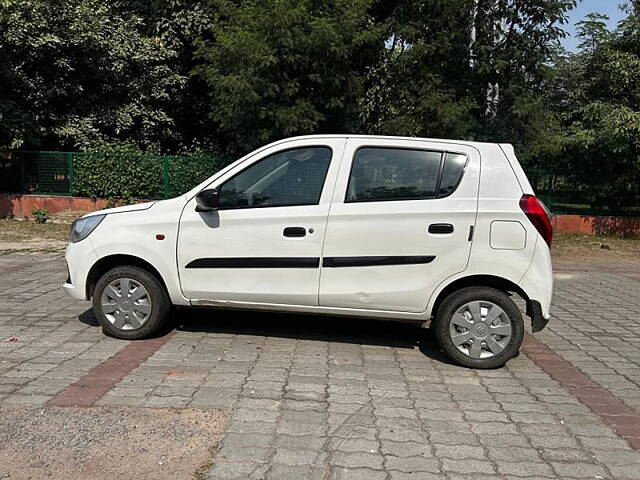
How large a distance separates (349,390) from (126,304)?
2.21 meters

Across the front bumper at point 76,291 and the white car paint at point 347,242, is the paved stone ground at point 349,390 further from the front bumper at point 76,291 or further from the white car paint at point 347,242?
the white car paint at point 347,242

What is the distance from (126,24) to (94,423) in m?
14.2

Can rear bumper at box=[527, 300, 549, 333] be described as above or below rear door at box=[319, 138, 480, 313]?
below

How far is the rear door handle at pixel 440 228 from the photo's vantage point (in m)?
4.52

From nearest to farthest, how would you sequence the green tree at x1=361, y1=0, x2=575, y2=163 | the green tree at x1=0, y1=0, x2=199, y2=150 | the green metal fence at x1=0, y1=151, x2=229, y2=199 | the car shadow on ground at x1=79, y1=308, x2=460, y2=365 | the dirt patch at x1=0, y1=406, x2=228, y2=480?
the dirt patch at x1=0, y1=406, x2=228, y2=480
the car shadow on ground at x1=79, y1=308, x2=460, y2=365
the green tree at x1=361, y1=0, x2=575, y2=163
the green tree at x1=0, y1=0, x2=199, y2=150
the green metal fence at x1=0, y1=151, x2=229, y2=199

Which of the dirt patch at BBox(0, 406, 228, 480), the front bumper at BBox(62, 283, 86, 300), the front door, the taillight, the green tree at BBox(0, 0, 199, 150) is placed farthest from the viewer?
the green tree at BBox(0, 0, 199, 150)

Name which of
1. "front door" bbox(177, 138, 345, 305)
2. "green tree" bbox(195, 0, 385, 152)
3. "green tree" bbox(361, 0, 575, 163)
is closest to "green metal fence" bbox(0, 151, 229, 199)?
"green tree" bbox(195, 0, 385, 152)

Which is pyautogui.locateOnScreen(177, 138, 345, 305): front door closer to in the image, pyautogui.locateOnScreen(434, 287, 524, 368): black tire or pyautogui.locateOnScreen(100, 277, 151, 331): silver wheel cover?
pyautogui.locateOnScreen(100, 277, 151, 331): silver wheel cover

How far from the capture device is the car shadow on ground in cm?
538

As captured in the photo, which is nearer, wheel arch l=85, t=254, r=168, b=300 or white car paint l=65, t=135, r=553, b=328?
white car paint l=65, t=135, r=553, b=328

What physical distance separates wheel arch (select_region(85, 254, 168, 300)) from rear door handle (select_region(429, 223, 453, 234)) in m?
2.34

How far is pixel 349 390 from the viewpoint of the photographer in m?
4.13

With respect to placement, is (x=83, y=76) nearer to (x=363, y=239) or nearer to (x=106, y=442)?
(x=363, y=239)

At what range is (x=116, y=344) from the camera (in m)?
→ 5.02
